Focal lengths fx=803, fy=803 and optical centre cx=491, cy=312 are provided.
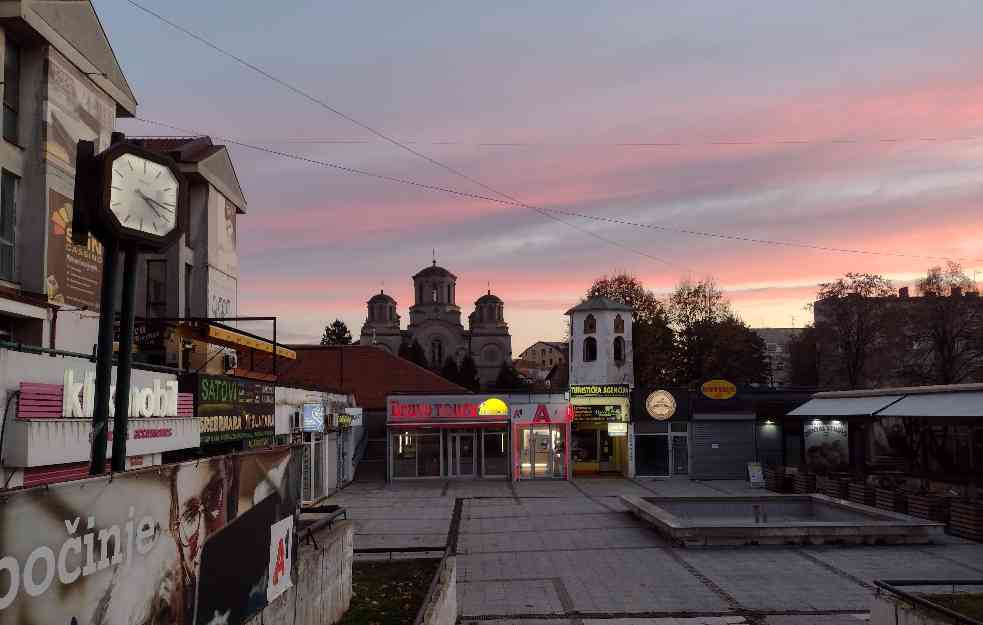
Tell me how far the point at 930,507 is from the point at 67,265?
24162 millimetres

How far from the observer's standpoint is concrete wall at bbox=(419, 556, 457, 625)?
10922 millimetres

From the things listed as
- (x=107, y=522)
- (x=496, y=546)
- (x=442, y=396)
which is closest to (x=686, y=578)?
(x=496, y=546)

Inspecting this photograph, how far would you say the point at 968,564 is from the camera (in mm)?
18438

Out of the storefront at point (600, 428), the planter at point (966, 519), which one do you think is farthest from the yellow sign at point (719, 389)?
the planter at point (966, 519)

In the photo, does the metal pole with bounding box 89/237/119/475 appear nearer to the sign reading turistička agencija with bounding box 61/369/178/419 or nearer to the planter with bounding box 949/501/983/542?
the sign reading turistička agencija with bounding box 61/369/178/419

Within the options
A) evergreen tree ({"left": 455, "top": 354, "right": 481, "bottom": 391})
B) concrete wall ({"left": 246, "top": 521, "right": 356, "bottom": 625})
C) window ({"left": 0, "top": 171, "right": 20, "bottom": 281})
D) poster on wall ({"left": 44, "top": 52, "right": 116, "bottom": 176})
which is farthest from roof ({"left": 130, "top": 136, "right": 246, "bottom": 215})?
evergreen tree ({"left": 455, "top": 354, "right": 481, "bottom": 391})

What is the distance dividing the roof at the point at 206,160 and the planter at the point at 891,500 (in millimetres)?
25037

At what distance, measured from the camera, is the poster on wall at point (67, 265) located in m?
16.8

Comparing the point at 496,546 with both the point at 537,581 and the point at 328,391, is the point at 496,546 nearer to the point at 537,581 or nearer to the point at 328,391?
the point at 537,581

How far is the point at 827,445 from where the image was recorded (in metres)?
35.6

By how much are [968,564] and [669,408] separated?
2166 cm

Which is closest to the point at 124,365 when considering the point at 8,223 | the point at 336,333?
the point at 8,223

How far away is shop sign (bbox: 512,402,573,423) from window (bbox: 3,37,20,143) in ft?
87.6

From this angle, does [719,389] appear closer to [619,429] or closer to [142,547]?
[619,429]
